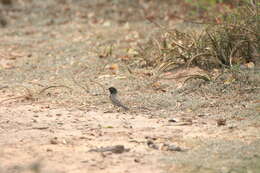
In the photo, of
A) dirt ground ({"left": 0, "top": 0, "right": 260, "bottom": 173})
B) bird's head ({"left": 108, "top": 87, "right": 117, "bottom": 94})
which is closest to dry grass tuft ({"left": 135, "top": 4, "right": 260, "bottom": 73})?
dirt ground ({"left": 0, "top": 0, "right": 260, "bottom": 173})

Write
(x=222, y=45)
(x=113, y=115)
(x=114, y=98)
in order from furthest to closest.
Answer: (x=222, y=45) → (x=114, y=98) → (x=113, y=115)

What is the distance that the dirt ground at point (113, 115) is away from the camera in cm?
297

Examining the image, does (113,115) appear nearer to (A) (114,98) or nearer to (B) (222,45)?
(A) (114,98)

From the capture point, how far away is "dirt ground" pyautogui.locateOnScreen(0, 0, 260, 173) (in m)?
2.97

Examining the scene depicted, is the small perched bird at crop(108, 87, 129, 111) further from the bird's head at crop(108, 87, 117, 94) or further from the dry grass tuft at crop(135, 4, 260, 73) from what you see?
the dry grass tuft at crop(135, 4, 260, 73)

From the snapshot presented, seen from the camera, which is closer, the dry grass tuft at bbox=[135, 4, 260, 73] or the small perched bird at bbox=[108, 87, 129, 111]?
the small perched bird at bbox=[108, 87, 129, 111]

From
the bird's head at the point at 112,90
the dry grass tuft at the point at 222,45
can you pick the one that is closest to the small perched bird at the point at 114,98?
the bird's head at the point at 112,90

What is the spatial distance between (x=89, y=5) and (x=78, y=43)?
2.89 meters

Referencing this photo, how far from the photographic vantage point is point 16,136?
11.3 feet

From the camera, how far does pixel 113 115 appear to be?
3961 mm

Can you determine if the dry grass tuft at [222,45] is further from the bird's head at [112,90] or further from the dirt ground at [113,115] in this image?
the bird's head at [112,90]

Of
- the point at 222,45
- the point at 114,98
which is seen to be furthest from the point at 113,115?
the point at 222,45

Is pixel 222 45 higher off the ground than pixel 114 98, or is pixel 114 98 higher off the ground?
pixel 222 45

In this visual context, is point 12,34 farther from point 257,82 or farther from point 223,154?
point 223,154
